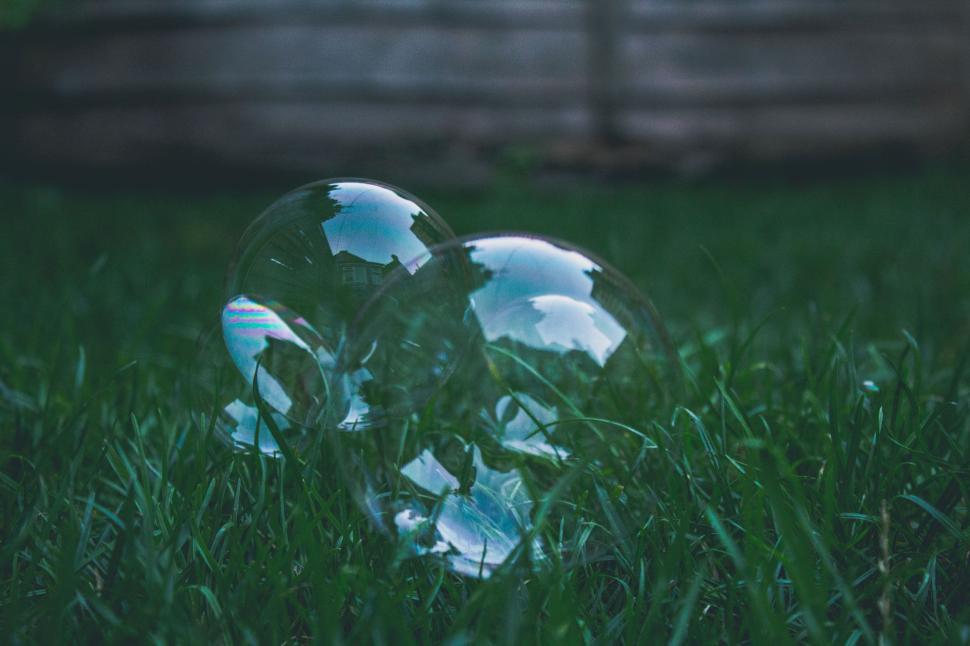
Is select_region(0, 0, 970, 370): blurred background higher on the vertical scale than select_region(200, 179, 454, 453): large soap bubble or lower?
higher

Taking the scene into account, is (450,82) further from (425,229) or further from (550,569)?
(550,569)

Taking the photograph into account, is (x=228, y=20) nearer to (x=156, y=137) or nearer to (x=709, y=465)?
(x=156, y=137)

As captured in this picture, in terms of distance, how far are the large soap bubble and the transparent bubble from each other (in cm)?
6

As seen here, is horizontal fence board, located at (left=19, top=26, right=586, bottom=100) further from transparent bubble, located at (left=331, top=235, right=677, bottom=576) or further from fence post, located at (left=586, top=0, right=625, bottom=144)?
transparent bubble, located at (left=331, top=235, right=677, bottom=576)

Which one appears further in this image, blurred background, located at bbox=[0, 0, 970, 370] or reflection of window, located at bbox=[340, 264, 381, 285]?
blurred background, located at bbox=[0, 0, 970, 370]

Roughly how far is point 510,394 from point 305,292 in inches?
14.1

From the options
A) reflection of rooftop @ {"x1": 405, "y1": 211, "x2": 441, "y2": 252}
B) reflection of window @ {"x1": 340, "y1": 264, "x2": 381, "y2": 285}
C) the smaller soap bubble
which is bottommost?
the smaller soap bubble

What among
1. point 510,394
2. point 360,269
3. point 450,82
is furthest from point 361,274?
point 450,82

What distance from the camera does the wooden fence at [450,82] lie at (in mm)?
4723

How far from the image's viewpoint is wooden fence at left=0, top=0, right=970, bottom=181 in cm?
472

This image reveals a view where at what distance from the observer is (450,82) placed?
485 cm

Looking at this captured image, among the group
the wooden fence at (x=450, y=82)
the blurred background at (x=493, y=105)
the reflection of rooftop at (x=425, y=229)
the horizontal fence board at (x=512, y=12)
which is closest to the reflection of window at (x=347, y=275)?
the reflection of rooftop at (x=425, y=229)

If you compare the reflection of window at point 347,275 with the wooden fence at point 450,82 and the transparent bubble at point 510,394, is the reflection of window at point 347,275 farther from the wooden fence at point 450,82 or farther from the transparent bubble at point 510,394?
the wooden fence at point 450,82

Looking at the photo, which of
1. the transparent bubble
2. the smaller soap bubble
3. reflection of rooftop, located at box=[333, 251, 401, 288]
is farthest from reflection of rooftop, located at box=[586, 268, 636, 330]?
the smaller soap bubble
